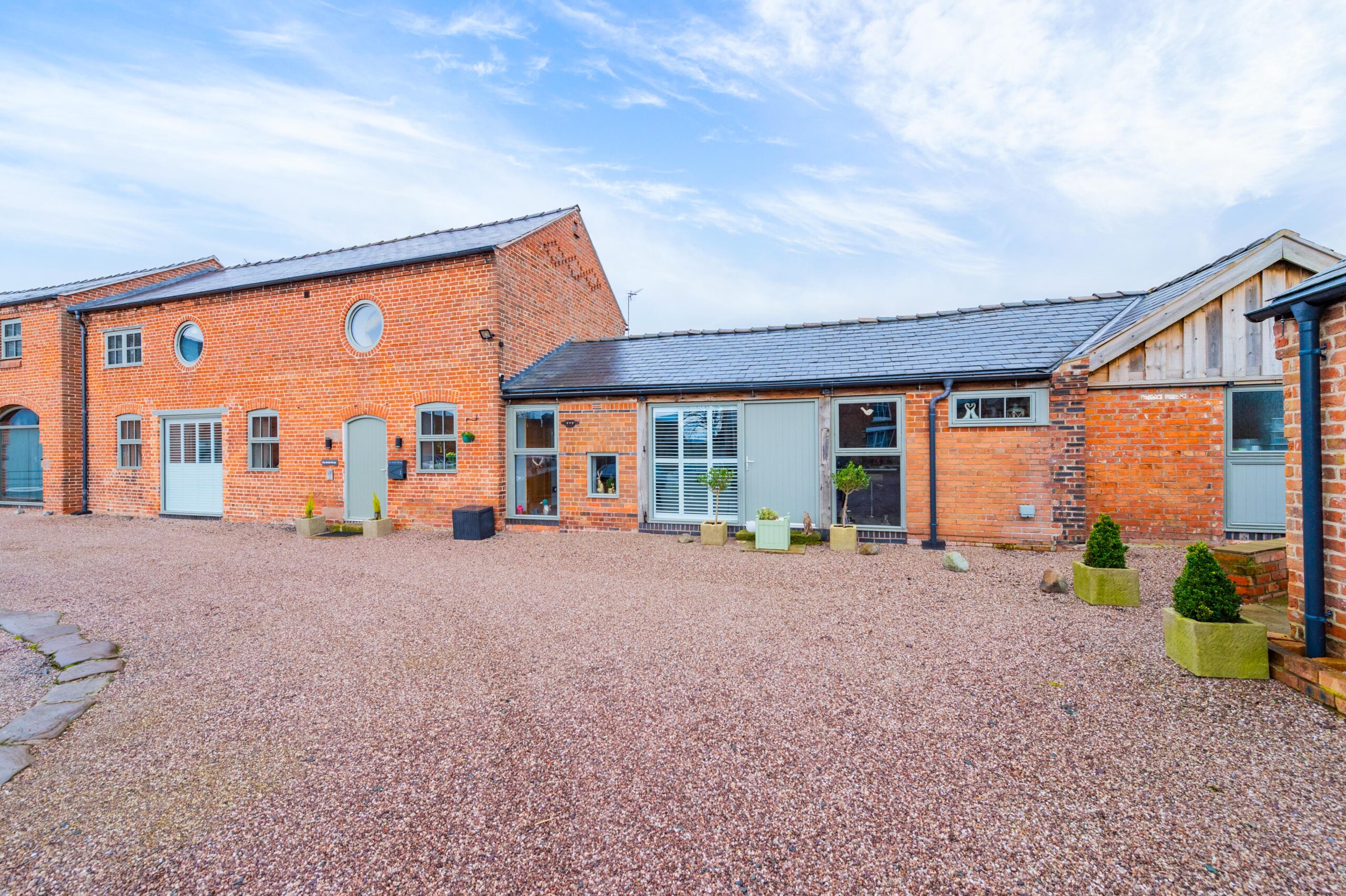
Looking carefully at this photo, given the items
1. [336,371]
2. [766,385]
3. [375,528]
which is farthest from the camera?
[336,371]

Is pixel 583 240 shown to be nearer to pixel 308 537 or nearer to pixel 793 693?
pixel 308 537

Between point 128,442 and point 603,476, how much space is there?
1296cm

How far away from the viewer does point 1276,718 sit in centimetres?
338

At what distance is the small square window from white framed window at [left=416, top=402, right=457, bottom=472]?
9.39 feet

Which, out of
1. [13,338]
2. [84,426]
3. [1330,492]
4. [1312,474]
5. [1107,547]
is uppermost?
[13,338]

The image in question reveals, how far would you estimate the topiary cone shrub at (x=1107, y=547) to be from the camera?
5.79 metres

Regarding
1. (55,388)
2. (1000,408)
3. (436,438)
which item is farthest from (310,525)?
(1000,408)

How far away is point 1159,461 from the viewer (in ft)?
28.0

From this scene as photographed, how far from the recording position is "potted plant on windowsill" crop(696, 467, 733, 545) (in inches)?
379

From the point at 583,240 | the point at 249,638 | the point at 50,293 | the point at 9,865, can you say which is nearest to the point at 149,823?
the point at 9,865

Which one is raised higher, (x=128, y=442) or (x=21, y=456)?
(x=128, y=442)

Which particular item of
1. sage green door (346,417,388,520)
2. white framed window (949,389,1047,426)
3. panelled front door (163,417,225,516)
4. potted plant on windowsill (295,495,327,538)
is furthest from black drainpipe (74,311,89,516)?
white framed window (949,389,1047,426)

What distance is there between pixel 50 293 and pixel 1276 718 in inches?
1022

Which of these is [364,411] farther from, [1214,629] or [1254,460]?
[1254,460]
